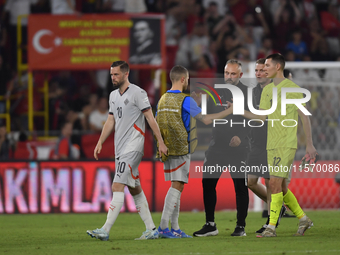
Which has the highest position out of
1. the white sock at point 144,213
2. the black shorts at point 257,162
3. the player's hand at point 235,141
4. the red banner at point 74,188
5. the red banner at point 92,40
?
the red banner at point 92,40

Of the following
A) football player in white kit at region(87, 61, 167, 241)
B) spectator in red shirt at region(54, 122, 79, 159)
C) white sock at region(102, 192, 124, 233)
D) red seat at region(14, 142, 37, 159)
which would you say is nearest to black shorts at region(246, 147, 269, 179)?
football player in white kit at region(87, 61, 167, 241)

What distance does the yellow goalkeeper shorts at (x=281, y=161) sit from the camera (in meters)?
6.20

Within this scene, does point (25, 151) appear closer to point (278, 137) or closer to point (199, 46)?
point (199, 46)

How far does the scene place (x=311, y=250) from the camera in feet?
17.7

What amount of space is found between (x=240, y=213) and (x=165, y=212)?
924 millimetres

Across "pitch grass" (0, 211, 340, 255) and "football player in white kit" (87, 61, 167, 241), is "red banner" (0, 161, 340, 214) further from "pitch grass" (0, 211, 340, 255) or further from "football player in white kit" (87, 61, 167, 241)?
"football player in white kit" (87, 61, 167, 241)

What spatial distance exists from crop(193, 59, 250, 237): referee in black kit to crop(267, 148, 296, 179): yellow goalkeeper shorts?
53 cm

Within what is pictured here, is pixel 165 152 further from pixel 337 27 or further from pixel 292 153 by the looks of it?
pixel 337 27

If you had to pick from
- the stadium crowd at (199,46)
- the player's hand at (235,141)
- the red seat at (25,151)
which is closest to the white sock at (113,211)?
the player's hand at (235,141)

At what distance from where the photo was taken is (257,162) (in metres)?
7.09

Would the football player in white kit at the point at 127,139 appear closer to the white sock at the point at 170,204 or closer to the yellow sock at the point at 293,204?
the white sock at the point at 170,204

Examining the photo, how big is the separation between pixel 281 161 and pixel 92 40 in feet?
22.1

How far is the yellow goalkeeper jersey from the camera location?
20.5ft

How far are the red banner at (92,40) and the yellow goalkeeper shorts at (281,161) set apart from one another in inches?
234
